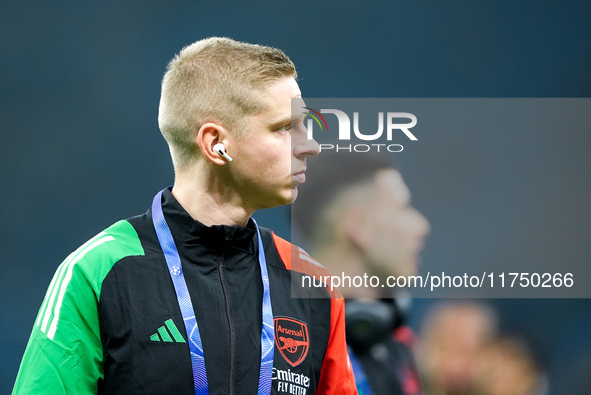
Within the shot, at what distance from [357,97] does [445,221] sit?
1.82ft

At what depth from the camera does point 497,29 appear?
2.65 meters

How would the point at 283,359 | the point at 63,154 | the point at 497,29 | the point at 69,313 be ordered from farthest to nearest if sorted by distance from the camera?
the point at 497,29 → the point at 63,154 → the point at 283,359 → the point at 69,313

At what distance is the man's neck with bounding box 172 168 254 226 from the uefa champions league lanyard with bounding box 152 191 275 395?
0.20 ft

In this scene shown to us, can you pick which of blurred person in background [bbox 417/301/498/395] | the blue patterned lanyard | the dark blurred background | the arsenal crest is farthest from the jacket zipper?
blurred person in background [bbox 417/301/498/395]

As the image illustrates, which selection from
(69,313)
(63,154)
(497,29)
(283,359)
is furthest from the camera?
(497,29)

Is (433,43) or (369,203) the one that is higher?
(433,43)

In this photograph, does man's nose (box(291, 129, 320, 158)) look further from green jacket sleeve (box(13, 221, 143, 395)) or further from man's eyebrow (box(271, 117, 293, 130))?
green jacket sleeve (box(13, 221, 143, 395))

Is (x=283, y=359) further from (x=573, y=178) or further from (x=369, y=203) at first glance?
(x=573, y=178)

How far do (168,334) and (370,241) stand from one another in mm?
1361

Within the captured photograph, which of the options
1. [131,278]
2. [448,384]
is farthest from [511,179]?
[131,278]

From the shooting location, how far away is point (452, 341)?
2.63 m

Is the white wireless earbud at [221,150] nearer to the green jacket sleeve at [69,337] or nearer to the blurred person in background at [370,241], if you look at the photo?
the green jacket sleeve at [69,337]

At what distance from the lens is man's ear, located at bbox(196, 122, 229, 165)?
1.43m

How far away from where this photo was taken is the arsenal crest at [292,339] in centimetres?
141
